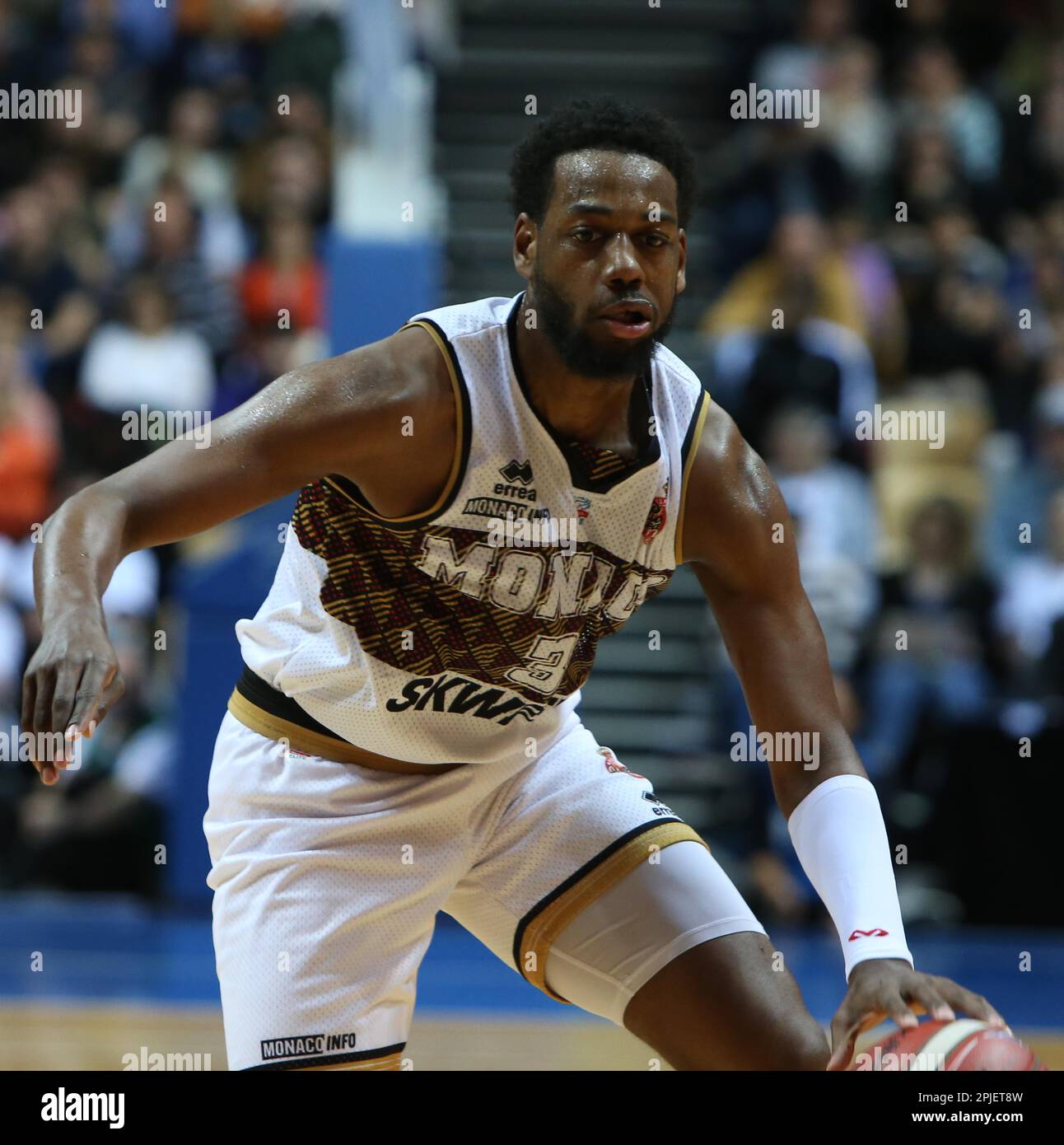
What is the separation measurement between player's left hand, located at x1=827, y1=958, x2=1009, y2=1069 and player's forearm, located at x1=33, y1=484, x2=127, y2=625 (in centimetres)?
149

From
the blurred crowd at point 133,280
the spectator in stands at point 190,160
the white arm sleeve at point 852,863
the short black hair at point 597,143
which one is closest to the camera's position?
the white arm sleeve at point 852,863

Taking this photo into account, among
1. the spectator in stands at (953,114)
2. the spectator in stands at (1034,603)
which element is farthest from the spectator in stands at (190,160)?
the spectator in stands at (1034,603)

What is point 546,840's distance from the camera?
12.3ft

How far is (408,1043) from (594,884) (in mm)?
2363

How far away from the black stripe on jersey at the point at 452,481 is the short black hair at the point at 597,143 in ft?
1.16

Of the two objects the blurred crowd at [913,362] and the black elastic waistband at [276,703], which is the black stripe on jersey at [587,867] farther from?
the blurred crowd at [913,362]

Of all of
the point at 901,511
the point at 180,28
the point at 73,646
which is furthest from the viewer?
the point at 180,28

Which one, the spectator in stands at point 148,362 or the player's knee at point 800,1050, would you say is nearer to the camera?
the player's knee at point 800,1050

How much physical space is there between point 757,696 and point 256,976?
3.92 ft

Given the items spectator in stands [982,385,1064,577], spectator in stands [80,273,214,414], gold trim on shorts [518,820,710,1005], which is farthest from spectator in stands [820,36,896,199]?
gold trim on shorts [518,820,710,1005]

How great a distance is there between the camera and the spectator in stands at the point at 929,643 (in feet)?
25.0

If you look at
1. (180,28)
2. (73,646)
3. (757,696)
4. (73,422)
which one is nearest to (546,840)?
(757,696)

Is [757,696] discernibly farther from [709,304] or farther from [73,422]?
[709,304]
